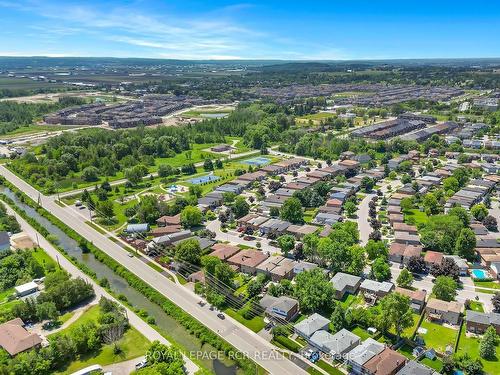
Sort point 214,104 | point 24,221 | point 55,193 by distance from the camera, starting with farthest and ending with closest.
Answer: point 214,104, point 55,193, point 24,221

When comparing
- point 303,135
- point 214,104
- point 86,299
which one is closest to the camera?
point 86,299

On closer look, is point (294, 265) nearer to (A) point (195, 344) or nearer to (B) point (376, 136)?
(A) point (195, 344)

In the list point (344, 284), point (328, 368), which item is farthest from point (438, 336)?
point (328, 368)

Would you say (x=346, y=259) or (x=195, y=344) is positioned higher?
(x=346, y=259)

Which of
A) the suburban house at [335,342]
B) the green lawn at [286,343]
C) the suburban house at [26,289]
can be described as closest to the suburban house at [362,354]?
the suburban house at [335,342]

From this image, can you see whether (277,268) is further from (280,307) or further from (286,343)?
(286,343)

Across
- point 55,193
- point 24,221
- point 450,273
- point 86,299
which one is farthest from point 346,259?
point 55,193
